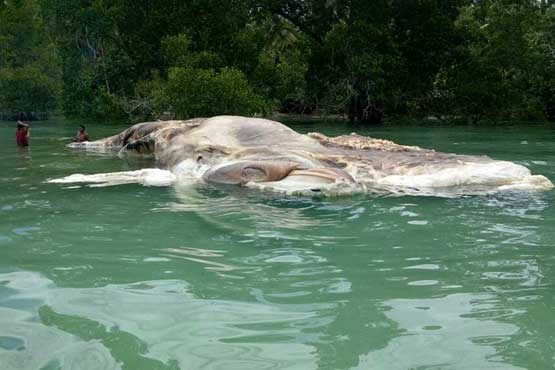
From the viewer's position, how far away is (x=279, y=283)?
4.10 m

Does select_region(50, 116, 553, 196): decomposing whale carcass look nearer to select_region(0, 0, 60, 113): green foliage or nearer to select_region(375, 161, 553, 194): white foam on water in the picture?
select_region(375, 161, 553, 194): white foam on water

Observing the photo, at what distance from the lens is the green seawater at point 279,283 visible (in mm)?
3055

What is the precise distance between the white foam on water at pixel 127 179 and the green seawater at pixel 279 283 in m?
1.58

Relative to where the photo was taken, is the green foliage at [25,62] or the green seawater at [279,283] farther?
the green foliage at [25,62]

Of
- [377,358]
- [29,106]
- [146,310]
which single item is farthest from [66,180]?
[29,106]

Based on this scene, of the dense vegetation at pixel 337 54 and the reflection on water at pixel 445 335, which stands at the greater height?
the dense vegetation at pixel 337 54

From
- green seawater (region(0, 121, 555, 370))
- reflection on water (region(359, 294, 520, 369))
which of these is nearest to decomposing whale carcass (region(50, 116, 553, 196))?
green seawater (region(0, 121, 555, 370))

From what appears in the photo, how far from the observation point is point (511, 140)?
18.2 metres

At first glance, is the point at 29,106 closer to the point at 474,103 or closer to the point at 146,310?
the point at 474,103

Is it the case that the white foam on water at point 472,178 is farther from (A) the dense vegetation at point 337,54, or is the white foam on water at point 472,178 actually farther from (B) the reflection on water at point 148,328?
(A) the dense vegetation at point 337,54

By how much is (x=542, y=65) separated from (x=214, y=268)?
29818mm

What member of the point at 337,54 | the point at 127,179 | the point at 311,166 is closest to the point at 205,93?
the point at 337,54

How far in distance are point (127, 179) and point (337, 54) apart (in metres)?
20.9

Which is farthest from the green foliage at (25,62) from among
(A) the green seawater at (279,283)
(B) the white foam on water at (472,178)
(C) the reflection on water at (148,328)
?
(C) the reflection on water at (148,328)
